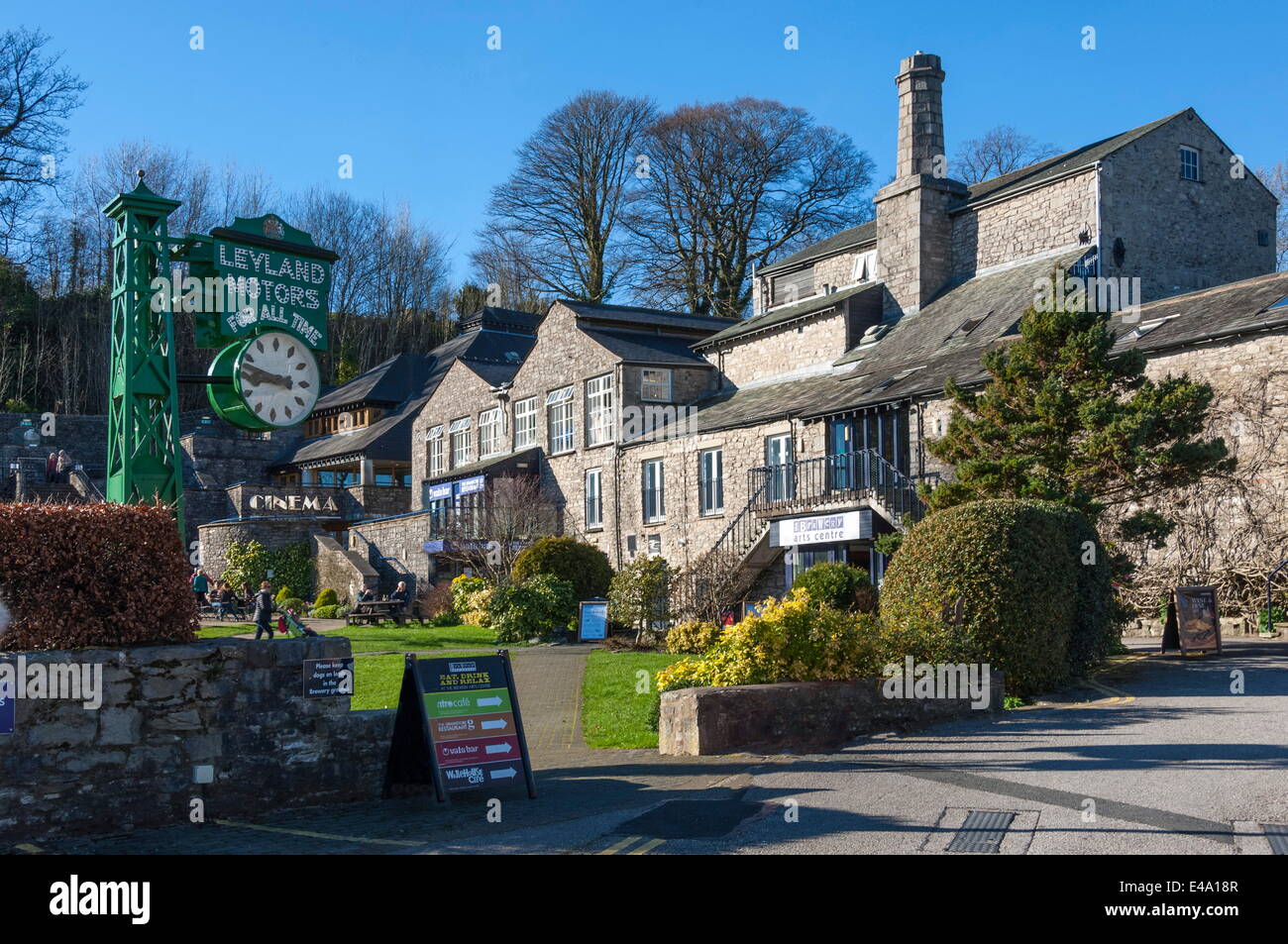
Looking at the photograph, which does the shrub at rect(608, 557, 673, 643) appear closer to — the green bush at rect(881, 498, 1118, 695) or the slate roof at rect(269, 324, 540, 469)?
the green bush at rect(881, 498, 1118, 695)

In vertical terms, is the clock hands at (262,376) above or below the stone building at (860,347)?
below

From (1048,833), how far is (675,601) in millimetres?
18027

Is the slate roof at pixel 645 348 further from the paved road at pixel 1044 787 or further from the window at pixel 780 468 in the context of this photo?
the paved road at pixel 1044 787

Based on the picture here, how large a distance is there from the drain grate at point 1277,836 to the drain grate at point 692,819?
329 centimetres

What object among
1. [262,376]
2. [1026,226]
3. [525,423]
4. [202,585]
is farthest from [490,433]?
[262,376]

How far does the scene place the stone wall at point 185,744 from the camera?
26.9ft

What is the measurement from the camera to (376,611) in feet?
102

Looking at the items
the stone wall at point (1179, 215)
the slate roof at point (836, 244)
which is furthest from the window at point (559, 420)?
the stone wall at point (1179, 215)

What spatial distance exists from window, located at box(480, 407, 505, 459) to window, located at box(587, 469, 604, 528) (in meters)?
5.63

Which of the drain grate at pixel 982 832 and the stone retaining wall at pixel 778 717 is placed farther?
the stone retaining wall at pixel 778 717

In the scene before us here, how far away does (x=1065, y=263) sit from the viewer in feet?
92.3

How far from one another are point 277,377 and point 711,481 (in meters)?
22.5

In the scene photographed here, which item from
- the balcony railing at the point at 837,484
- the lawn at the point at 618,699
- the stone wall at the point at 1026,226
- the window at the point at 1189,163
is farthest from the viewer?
the window at the point at 1189,163
